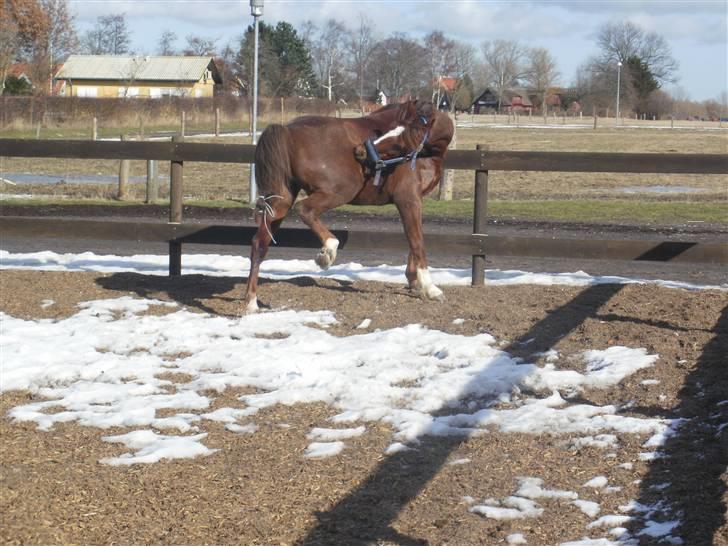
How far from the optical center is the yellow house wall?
275ft

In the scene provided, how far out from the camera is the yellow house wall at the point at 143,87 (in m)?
83.9

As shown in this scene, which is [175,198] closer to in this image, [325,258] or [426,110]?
[325,258]

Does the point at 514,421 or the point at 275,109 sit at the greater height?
the point at 275,109

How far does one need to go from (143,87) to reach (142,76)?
1328 mm

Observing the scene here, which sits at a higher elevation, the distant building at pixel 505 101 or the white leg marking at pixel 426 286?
the distant building at pixel 505 101

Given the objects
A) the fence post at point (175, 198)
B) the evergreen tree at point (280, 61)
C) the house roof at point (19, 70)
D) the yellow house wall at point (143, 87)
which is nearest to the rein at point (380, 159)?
the fence post at point (175, 198)

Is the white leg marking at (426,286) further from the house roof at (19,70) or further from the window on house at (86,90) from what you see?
the window on house at (86,90)

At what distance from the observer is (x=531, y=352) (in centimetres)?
735

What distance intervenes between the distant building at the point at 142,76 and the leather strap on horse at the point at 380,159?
249 feet

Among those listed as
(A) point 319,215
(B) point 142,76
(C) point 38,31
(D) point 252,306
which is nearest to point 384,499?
(A) point 319,215

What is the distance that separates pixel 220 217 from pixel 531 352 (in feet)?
34.3

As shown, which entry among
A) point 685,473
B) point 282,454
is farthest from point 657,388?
point 282,454

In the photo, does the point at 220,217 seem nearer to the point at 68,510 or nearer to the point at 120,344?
the point at 120,344

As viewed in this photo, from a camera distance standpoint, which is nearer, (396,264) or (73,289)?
(73,289)
